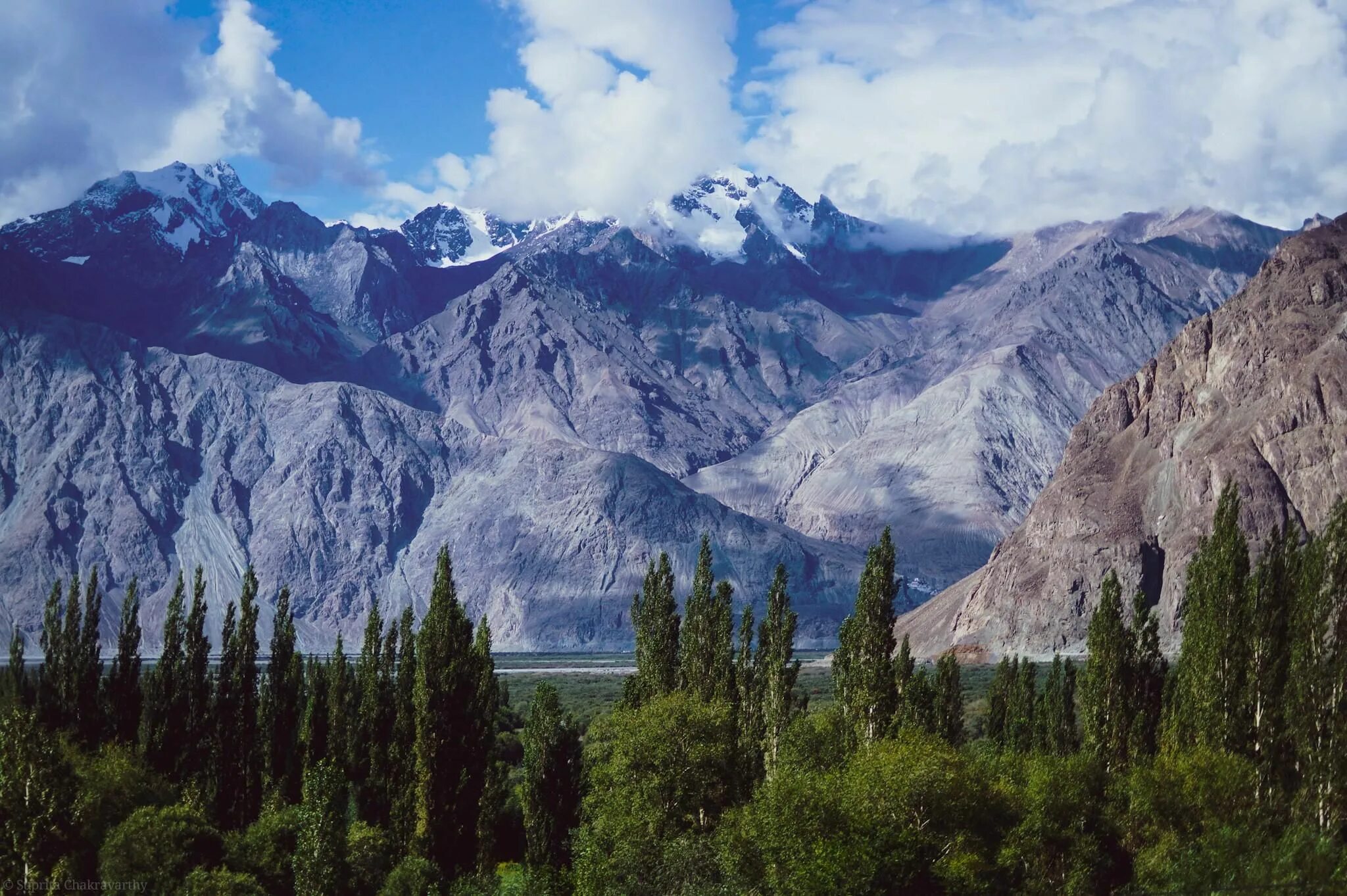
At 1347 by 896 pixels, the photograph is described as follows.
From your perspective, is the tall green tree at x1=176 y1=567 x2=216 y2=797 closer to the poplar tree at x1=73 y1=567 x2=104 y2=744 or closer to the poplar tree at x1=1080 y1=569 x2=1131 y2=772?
the poplar tree at x1=73 y1=567 x2=104 y2=744

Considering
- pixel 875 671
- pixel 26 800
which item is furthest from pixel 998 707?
pixel 26 800

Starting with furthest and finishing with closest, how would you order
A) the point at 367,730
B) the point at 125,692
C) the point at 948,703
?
the point at 948,703
the point at 367,730
the point at 125,692

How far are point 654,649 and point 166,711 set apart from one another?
2448cm

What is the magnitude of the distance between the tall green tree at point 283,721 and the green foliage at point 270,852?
1235 cm

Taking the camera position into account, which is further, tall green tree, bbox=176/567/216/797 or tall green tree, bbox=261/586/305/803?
tall green tree, bbox=261/586/305/803

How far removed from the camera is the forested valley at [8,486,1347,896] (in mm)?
49188

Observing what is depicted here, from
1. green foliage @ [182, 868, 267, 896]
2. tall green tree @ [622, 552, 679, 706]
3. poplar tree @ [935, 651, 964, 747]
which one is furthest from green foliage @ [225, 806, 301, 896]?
poplar tree @ [935, 651, 964, 747]

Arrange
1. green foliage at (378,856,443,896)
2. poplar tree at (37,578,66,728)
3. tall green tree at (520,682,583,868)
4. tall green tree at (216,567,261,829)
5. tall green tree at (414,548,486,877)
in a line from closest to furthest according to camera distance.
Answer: green foliage at (378,856,443,896) < tall green tree at (414,548,486,877) < tall green tree at (520,682,583,868) < tall green tree at (216,567,261,829) < poplar tree at (37,578,66,728)

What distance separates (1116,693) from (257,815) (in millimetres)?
41868

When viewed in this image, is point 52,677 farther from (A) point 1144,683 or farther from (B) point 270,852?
(A) point 1144,683

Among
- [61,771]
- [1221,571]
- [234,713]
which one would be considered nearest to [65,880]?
[61,771]

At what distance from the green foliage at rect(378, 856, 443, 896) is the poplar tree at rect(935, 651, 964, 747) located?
76.9 feet

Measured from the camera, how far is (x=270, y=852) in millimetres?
60594

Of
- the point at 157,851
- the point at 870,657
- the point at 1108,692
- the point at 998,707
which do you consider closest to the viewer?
the point at 157,851
